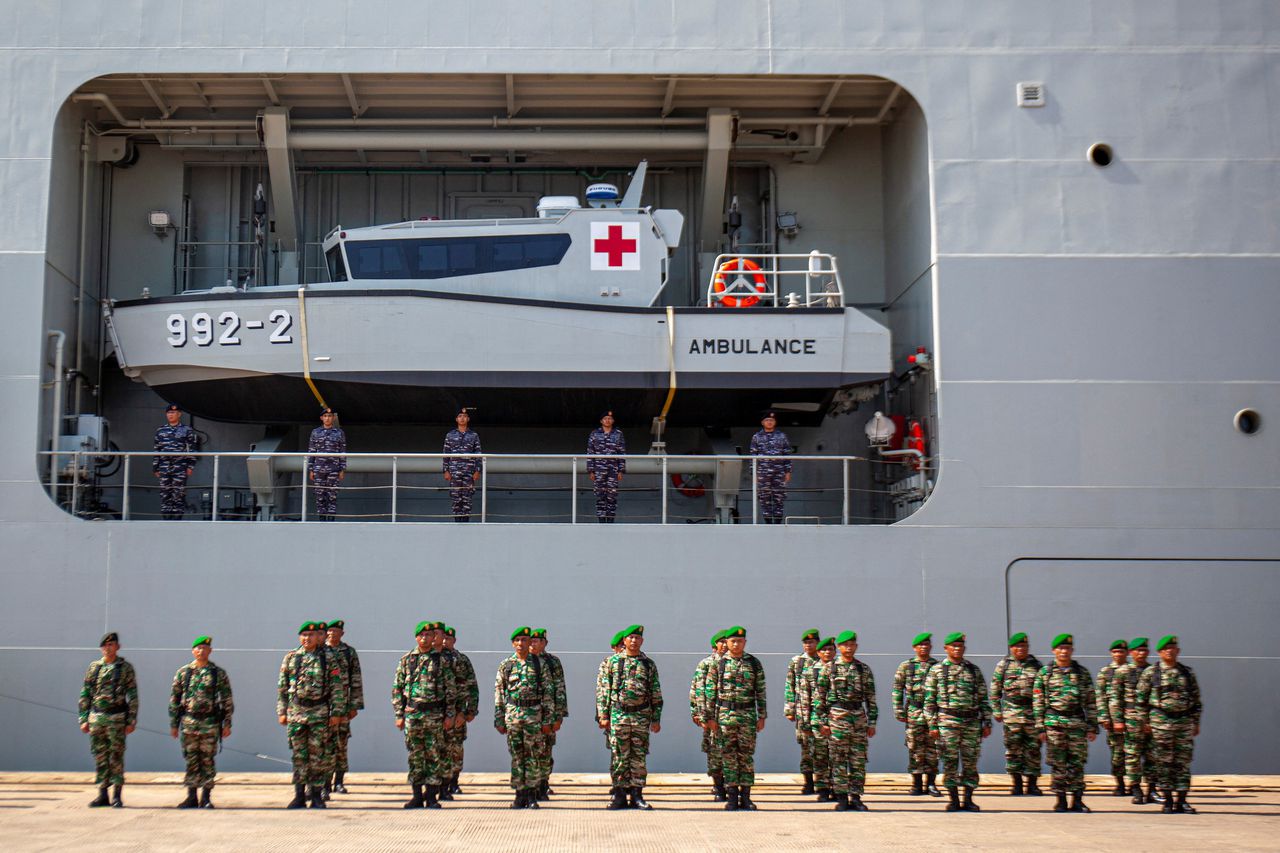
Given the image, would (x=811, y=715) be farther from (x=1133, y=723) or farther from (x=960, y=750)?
(x=1133, y=723)

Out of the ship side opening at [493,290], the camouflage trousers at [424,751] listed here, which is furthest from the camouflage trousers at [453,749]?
the ship side opening at [493,290]

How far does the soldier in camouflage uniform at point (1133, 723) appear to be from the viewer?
10.2m

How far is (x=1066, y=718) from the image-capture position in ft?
32.8

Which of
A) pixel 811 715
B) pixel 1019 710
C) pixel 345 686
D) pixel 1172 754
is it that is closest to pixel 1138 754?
pixel 1172 754

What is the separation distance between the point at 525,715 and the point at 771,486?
4182 mm

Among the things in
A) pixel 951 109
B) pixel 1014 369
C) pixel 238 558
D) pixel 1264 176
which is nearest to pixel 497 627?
pixel 238 558

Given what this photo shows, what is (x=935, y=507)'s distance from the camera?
39.5 ft

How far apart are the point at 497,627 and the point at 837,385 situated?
12.9 ft

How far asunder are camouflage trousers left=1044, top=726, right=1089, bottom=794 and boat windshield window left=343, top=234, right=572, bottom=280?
259 inches

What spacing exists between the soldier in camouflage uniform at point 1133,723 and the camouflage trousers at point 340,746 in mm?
5918

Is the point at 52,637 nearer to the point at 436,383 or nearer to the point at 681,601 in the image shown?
the point at 436,383

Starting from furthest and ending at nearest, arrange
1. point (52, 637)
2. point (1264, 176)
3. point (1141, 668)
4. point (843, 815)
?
point (1264, 176)
point (52, 637)
point (1141, 668)
point (843, 815)

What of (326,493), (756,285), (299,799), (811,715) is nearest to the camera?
(299,799)

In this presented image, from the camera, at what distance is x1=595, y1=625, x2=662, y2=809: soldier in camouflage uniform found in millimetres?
9484
